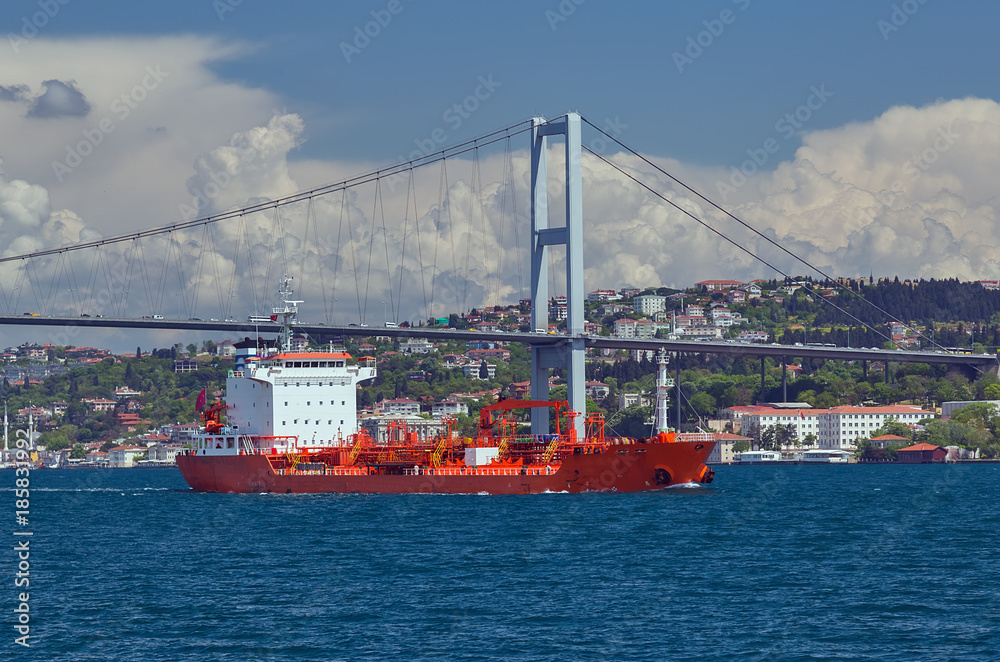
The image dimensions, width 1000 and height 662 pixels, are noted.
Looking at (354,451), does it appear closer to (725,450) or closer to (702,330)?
(725,450)

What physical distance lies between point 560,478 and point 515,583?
20.2 metres

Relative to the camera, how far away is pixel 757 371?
150875mm

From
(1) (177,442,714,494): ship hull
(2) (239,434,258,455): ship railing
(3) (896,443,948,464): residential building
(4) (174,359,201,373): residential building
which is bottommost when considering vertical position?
(3) (896,443,948,464): residential building

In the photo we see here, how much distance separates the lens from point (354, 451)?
1875 inches

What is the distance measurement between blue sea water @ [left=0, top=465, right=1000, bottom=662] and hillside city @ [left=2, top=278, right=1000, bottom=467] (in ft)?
57.9

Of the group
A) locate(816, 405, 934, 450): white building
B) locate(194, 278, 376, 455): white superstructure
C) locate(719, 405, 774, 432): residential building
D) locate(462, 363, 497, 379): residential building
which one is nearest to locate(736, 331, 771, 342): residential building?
locate(462, 363, 497, 379): residential building

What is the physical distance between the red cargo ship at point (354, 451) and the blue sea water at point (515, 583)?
3068 mm

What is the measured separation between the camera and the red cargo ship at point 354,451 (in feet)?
150

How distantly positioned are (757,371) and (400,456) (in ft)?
354

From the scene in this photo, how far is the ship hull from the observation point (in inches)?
1791

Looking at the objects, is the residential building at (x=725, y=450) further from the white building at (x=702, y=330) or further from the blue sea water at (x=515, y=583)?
Result: the white building at (x=702, y=330)

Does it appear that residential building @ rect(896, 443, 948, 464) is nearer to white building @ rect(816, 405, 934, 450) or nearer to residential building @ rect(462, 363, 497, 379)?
white building @ rect(816, 405, 934, 450)

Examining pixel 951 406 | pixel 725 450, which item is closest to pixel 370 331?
pixel 725 450

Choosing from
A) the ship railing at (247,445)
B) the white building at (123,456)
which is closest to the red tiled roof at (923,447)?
the ship railing at (247,445)
